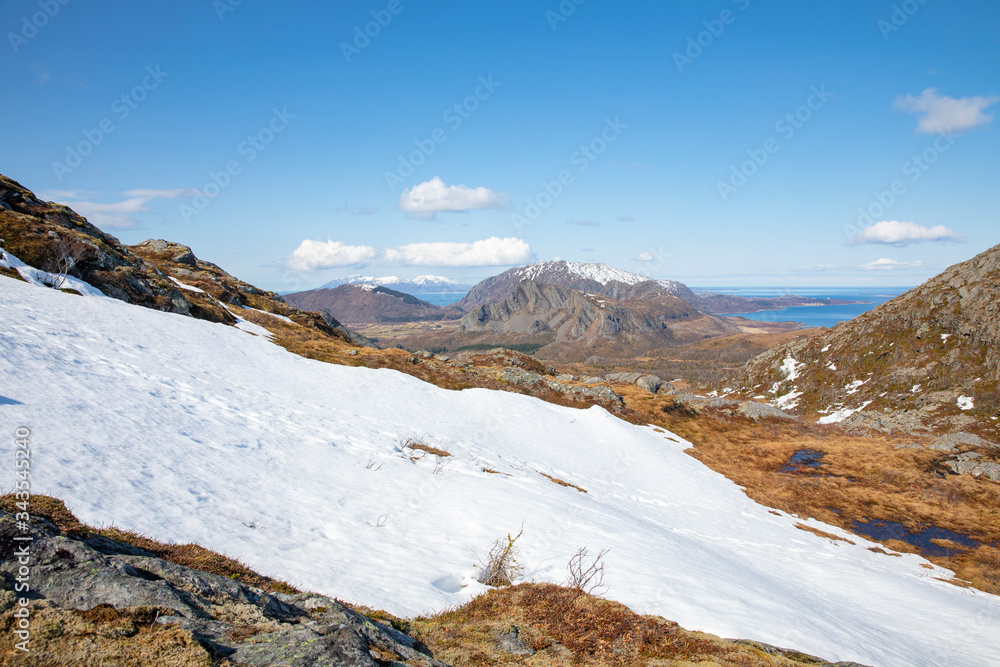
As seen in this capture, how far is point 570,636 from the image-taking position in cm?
796

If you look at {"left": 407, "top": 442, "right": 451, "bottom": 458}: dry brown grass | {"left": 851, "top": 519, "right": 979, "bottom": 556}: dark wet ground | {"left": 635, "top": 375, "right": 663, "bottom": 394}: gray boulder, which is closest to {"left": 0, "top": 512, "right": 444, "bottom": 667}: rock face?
{"left": 407, "top": 442, "right": 451, "bottom": 458}: dry brown grass

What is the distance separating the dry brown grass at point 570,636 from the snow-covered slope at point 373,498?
3.98ft


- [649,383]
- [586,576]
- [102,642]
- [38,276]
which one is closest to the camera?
[102,642]

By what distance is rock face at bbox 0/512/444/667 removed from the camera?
4.19m

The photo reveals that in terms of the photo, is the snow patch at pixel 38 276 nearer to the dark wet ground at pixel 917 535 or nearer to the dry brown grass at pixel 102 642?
the dry brown grass at pixel 102 642

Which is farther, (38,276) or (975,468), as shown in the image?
(975,468)

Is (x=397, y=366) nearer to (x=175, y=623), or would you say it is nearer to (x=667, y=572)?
(x=667, y=572)

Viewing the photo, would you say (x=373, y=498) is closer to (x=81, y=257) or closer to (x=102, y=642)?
(x=102, y=642)

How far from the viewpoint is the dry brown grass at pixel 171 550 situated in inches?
277

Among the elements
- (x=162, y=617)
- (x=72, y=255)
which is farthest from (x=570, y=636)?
(x=72, y=255)

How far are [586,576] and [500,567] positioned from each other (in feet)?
7.86

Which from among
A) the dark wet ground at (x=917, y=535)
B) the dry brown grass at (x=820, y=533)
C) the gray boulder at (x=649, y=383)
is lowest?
the dry brown grass at (x=820, y=533)

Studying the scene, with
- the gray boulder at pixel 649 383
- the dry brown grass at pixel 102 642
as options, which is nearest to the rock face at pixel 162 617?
the dry brown grass at pixel 102 642

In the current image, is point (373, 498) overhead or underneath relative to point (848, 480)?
underneath
